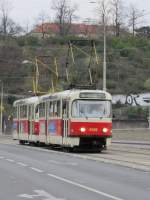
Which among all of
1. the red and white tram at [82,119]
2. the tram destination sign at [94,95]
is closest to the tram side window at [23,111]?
the red and white tram at [82,119]

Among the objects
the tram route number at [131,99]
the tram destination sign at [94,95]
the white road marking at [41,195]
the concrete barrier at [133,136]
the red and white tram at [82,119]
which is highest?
the tram route number at [131,99]

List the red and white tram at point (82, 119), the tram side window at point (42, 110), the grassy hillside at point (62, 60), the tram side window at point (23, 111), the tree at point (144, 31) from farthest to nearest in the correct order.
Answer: the tree at point (144, 31)
the grassy hillside at point (62, 60)
the tram side window at point (23, 111)
the tram side window at point (42, 110)
the red and white tram at point (82, 119)

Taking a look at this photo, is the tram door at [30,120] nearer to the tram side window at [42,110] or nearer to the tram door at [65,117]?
the tram side window at [42,110]

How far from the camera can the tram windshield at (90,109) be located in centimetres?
3597

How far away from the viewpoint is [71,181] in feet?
65.2

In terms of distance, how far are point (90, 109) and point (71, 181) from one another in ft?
53.8

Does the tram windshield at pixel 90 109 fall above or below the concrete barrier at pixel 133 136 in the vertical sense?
above

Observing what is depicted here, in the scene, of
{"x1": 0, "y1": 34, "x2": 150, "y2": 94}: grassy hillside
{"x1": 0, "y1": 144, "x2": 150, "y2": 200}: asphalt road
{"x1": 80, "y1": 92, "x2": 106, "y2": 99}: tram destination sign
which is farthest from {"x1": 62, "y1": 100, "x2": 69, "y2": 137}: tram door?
{"x1": 0, "y1": 34, "x2": 150, "y2": 94}: grassy hillside

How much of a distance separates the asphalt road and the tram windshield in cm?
818

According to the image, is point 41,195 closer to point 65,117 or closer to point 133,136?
point 65,117

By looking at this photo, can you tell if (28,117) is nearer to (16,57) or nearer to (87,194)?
(87,194)

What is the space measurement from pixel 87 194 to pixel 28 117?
3217cm

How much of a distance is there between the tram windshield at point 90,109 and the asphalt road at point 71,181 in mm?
8183

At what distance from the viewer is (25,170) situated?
24031 millimetres
